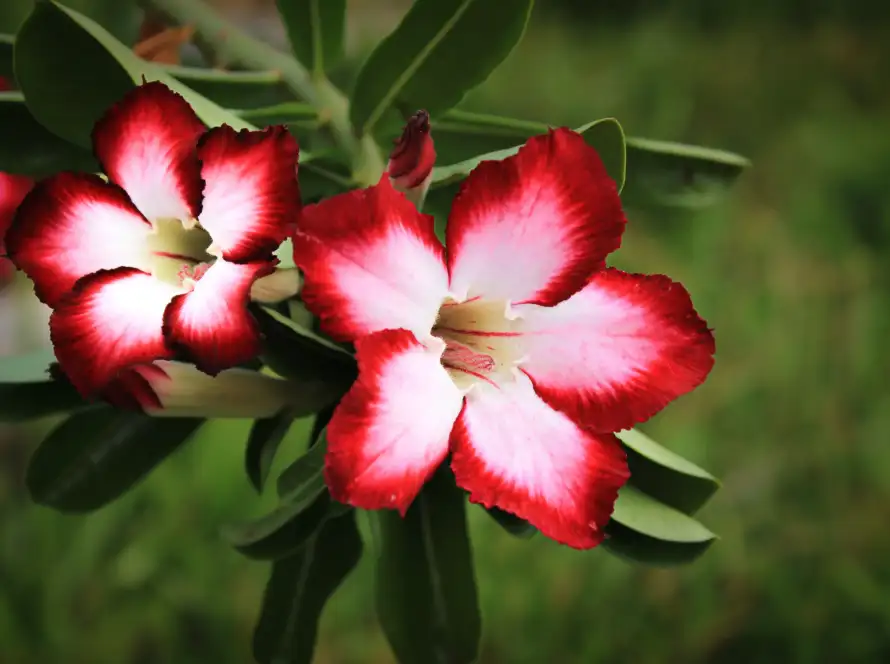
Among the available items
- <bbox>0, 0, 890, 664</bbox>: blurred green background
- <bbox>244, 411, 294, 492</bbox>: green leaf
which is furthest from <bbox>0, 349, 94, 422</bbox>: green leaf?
<bbox>0, 0, 890, 664</bbox>: blurred green background

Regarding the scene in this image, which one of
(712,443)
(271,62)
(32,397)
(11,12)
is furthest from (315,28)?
(712,443)

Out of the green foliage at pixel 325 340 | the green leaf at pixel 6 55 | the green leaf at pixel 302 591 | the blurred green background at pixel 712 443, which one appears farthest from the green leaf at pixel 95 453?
the blurred green background at pixel 712 443

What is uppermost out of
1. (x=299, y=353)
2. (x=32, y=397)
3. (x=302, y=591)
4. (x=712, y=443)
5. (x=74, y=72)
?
(x=74, y=72)

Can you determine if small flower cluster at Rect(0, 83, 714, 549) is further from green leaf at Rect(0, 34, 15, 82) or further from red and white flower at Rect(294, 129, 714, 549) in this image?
green leaf at Rect(0, 34, 15, 82)

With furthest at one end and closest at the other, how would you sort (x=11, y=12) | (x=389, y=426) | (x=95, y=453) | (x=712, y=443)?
(x=712, y=443) → (x=11, y=12) → (x=95, y=453) → (x=389, y=426)

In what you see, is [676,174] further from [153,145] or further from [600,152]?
[153,145]
